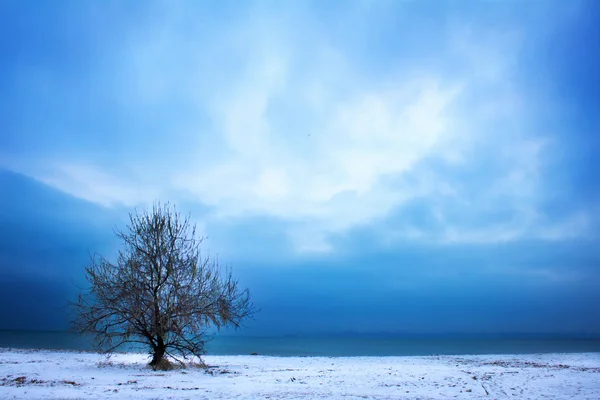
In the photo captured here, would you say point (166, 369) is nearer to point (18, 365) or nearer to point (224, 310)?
point (224, 310)

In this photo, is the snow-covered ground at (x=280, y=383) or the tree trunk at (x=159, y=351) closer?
the snow-covered ground at (x=280, y=383)

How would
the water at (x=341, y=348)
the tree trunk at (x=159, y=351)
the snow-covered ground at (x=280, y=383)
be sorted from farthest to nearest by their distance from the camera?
the water at (x=341, y=348) < the tree trunk at (x=159, y=351) < the snow-covered ground at (x=280, y=383)

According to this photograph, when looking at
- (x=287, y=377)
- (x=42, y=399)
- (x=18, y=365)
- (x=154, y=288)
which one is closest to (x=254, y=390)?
(x=287, y=377)

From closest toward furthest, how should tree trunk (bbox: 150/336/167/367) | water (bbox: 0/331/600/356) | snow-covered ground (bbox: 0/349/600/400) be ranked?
1. snow-covered ground (bbox: 0/349/600/400)
2. tree trunk (bbox: 150/336/167/367)
3. water (bbox: 0/331/600/356)

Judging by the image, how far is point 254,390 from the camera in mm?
17281

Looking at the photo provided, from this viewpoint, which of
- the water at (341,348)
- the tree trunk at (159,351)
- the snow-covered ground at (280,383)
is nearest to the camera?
the snow-covered ground at (280,383)

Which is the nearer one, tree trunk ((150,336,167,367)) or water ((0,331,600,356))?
tree trunk ((150,336,167,367))

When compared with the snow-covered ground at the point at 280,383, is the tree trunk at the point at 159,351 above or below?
above

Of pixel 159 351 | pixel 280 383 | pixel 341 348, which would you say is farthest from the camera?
pixel 341 348

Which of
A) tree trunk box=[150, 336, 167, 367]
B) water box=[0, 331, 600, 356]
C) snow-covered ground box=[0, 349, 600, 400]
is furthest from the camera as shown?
water box=[0, 331, 600, 356]

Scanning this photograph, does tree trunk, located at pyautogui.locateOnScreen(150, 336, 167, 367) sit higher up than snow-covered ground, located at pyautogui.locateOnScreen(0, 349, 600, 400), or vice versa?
tree trunk, located at pyautogui.locateOnScreen(150, 336, 167, 367)

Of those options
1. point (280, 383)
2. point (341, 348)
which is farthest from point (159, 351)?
point (341, 348)

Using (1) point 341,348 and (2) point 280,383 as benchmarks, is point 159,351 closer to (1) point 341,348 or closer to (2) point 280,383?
(2) point 280,383

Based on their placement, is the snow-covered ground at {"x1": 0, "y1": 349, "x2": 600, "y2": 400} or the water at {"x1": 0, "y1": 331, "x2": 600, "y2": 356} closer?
the snow-covered ground at {"x1": 0, "y1": 349, "x2": 600, "y2": 400}
